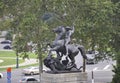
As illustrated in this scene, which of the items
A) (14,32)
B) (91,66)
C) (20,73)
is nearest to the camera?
(14,32)

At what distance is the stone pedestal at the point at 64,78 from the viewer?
2275cm

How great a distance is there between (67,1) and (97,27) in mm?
3242

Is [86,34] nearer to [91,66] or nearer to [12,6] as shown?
[12,6]

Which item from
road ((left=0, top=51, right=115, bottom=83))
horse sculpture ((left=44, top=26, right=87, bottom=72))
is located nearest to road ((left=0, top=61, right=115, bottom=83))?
road ((left=0, top=51, right=115, bottom=83))

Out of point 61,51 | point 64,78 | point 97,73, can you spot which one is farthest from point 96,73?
point 64,78

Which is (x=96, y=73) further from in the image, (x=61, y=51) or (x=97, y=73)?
(x=61, y=51)

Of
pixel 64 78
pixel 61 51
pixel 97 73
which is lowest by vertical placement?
pixel 97 73

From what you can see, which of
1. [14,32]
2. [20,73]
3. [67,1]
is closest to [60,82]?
[67,1]

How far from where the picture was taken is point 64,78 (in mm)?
22969

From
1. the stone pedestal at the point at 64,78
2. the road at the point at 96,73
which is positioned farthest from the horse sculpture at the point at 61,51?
the road at the point at 96,73

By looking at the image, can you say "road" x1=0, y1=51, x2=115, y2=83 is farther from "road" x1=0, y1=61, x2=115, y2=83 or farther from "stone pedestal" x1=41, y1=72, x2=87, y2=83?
"stone pedestal" x1=41, y1=72, x2=87, y2=83

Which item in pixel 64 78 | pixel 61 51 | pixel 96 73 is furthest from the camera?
pixel 96 73

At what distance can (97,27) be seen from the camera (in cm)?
3338

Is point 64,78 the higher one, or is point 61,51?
point 61,51
